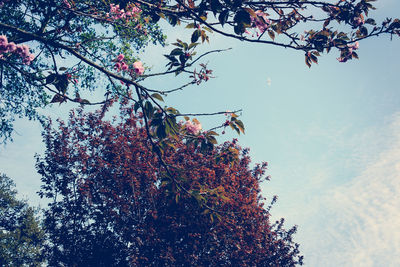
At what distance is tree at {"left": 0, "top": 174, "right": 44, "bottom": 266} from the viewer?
91.0 ft

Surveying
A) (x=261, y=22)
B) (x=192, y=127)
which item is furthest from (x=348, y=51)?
(x=192, y=127)

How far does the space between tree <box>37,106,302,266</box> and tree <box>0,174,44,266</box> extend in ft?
64.1

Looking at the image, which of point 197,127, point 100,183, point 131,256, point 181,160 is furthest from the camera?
point 181,160

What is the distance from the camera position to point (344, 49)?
3.45 m

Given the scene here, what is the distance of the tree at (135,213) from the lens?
1142 centimetres

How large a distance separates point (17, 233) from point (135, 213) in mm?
26236

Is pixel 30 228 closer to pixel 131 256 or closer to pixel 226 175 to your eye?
pixel 131 256

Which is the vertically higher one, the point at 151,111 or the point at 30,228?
the point at 30,228

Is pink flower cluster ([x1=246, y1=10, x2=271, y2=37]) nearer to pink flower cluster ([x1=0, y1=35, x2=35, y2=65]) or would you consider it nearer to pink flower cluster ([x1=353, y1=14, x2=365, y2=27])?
pink flower cluster ([x1=353, y1=14, x2=365, y2=27])

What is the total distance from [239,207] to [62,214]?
9.16 meters

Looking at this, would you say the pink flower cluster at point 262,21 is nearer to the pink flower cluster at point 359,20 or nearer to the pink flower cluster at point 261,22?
the pink flower cluster at point 261,22

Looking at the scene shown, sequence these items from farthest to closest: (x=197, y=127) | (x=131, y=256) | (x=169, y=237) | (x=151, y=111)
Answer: (x=169, y=237)
(x=131, y=256)
(x=197, y=127)
(x=151, y=111)

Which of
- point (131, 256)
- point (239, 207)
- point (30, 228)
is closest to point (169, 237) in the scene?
point (131, 256)

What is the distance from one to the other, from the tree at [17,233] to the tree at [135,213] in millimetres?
19544
